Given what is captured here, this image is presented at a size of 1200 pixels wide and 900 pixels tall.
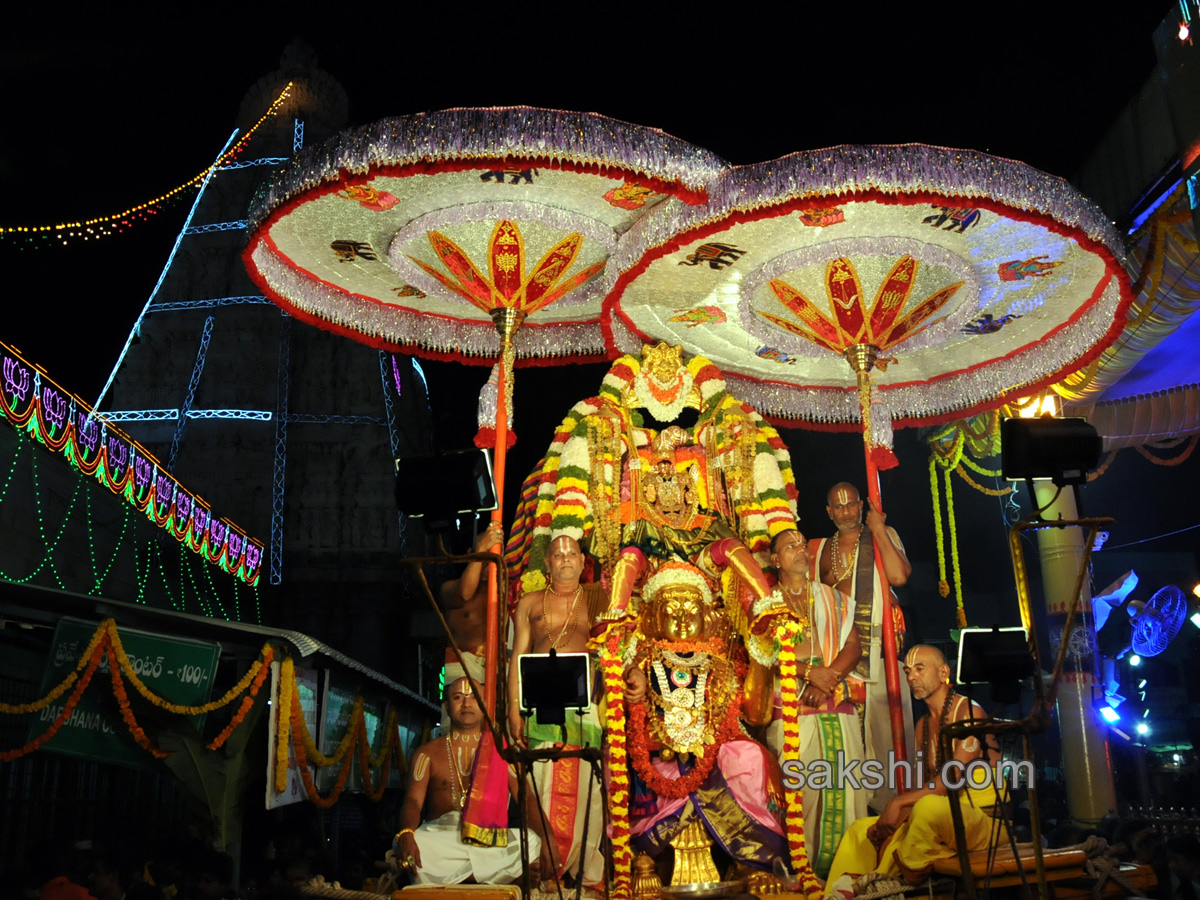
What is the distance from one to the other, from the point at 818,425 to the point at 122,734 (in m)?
6.09

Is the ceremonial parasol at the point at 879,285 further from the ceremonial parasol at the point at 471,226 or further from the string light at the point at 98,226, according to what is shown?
the string light at the point at 98,226

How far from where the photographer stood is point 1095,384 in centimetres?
929

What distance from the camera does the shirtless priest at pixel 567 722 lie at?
20.4 ft

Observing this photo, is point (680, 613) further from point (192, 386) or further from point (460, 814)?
point (192, 386)

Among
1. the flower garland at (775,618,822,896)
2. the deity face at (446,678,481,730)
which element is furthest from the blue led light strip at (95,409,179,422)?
the flower garland at (775,618,822,896)

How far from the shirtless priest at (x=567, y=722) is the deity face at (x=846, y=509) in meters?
1.83

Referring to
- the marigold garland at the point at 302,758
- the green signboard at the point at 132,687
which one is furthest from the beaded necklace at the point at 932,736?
the green signboard at the point at 132,687

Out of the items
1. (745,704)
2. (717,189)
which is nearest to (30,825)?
(745,704)

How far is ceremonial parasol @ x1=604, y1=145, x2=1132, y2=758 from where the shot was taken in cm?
616

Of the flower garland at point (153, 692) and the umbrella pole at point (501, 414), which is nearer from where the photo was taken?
the umbrella pole at point (501, 414)

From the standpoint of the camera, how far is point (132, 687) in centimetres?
794

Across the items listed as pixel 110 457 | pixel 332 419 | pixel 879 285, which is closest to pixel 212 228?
pixel 332 419

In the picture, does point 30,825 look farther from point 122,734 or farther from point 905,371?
point 905,371

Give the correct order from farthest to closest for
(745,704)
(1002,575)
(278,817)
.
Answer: (1002,575) < (278,817) < (745,704)
